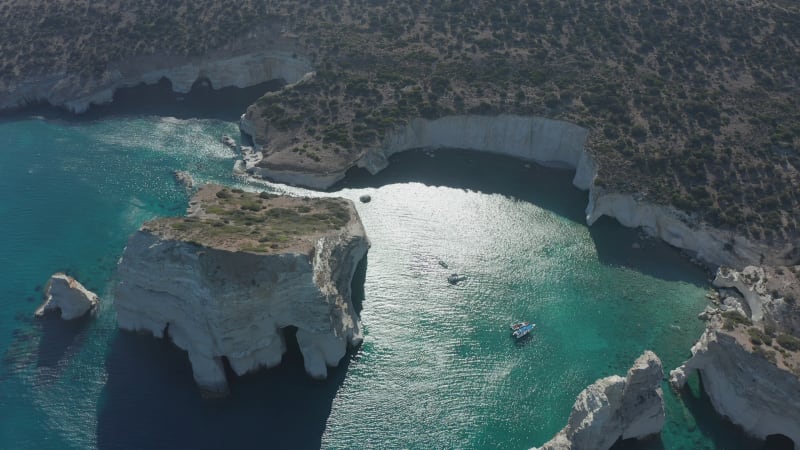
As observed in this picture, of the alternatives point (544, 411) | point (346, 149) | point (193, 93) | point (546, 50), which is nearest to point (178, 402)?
point (544, 411)

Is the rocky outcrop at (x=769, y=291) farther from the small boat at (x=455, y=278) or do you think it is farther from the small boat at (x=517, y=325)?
the small boat at (x=455, y=278)

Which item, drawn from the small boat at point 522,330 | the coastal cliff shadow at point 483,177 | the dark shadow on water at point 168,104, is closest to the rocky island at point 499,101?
the dark shadow on water at point 168,104

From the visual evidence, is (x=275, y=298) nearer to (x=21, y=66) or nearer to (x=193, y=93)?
(x=193, y=93)

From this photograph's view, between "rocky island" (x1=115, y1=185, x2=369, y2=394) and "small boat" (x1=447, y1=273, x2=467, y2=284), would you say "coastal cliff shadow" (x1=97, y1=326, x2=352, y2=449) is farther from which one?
"small boat" (x1=447, y1=273, x2=467, y2=284)

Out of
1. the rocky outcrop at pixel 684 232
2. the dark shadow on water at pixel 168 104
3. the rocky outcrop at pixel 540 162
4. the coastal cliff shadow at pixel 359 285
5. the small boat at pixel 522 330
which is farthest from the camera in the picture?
the dark shadow on water at pixel 168 104

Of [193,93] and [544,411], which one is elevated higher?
[193,93]

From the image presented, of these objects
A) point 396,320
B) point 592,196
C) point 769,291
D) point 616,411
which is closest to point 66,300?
point 396,320

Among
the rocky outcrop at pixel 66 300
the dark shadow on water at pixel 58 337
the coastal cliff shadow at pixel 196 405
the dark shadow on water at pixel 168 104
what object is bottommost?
the coastal cliff shadow at pixel 196 405
